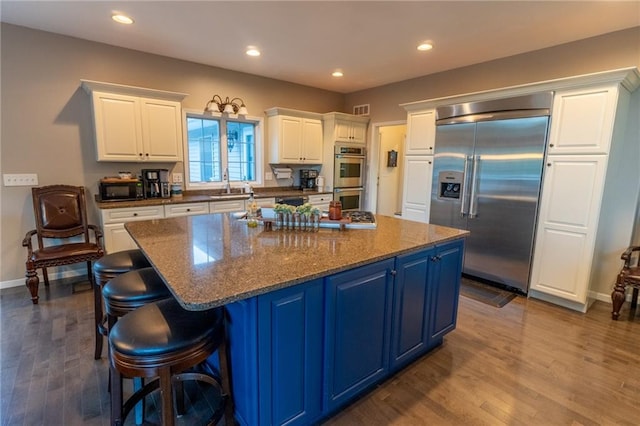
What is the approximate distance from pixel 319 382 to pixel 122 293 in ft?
3.69

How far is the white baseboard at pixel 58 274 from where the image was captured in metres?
3.35

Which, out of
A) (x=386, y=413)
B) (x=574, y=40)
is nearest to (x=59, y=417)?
(x=386, y=413)

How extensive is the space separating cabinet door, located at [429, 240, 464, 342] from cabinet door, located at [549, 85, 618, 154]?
1669 mm

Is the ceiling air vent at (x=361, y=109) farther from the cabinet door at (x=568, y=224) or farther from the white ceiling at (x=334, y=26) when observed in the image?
the cabinet door at (x=568, y=224)

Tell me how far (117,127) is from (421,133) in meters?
3.62

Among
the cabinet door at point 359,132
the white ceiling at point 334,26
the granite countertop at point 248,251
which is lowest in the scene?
the granite countertop at point 248,251

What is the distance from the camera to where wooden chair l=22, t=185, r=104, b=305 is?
2.96 m

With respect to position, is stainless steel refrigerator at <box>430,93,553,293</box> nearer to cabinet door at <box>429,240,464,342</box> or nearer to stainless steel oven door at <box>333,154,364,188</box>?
cabinet door at <box>429,240,464,342</box>

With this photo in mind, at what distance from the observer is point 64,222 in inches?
131

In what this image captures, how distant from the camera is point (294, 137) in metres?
4.92

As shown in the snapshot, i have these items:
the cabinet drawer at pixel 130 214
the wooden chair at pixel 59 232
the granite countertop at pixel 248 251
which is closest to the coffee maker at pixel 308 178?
the cabinet drawer at pixel 130 214

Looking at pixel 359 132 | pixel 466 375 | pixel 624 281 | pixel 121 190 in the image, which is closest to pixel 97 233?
pixel 121 190

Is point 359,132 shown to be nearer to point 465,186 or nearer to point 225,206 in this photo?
point 465,186

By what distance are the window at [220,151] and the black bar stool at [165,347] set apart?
3287 mm
